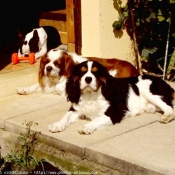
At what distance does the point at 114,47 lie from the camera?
717 cm

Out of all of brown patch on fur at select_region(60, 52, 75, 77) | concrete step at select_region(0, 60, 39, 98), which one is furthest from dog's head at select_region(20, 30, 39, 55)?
brown patch on fur at select_region(60, 52, 75, 77)

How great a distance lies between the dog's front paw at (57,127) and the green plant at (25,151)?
0.15 meters

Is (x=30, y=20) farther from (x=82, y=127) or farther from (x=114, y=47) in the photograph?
(x=82, y=127)

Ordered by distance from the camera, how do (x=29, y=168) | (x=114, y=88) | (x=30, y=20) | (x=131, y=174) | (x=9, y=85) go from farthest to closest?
(x=30, y=20) → (x=9, y=85) → (x=114, y=88) → (x=29, y=168) → (x=131, y=174)

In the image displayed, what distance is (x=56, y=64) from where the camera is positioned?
6.14 m

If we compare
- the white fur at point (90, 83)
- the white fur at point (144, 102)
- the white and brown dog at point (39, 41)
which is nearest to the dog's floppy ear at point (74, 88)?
the white fur at point (90, 83)

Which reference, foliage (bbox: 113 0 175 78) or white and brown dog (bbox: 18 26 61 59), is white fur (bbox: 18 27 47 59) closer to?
white and brown dog (bbox: 18 26 61 59)

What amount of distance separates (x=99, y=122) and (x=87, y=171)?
68 cm

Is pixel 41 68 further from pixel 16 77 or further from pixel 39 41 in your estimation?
→ pixel 39 41

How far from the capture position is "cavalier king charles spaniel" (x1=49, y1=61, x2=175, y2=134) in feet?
16.3


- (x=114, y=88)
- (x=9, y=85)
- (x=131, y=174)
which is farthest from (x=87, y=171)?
(x=9, y=85)

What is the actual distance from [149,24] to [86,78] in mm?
2672

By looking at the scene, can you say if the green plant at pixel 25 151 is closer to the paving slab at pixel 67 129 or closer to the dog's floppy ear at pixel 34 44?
the paving slab at pixel 67 129

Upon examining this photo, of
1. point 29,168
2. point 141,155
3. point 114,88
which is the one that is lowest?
point 29,168
